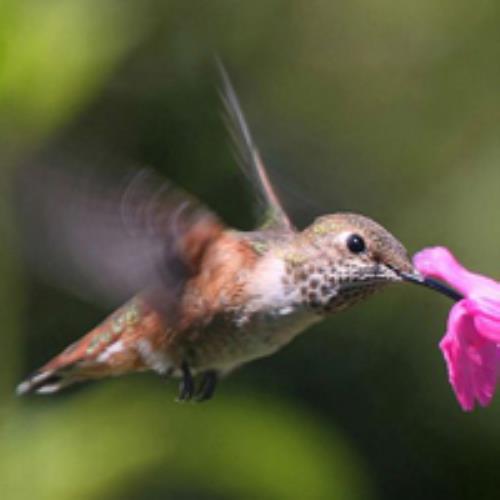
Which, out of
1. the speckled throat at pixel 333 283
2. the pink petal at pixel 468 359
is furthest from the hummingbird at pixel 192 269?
the pink petal at pixel 468 359

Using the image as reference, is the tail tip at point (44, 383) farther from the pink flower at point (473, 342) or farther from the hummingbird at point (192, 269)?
the pink flower at point (473, 342)

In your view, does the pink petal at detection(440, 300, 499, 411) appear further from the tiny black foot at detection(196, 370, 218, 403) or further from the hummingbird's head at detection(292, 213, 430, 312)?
the tiny black foot at detection(196, 370, 218, 403)

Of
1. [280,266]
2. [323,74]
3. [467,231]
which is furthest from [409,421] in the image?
[280,266]

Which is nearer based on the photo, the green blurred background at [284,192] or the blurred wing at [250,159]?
the blurred wing at [250,159]

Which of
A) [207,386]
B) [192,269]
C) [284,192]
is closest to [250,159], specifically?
[284,192]

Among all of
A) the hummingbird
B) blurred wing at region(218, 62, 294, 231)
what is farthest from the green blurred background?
the hummingbird

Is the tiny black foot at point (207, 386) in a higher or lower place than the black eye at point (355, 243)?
lower

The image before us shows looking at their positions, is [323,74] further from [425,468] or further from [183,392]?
[183,392]
